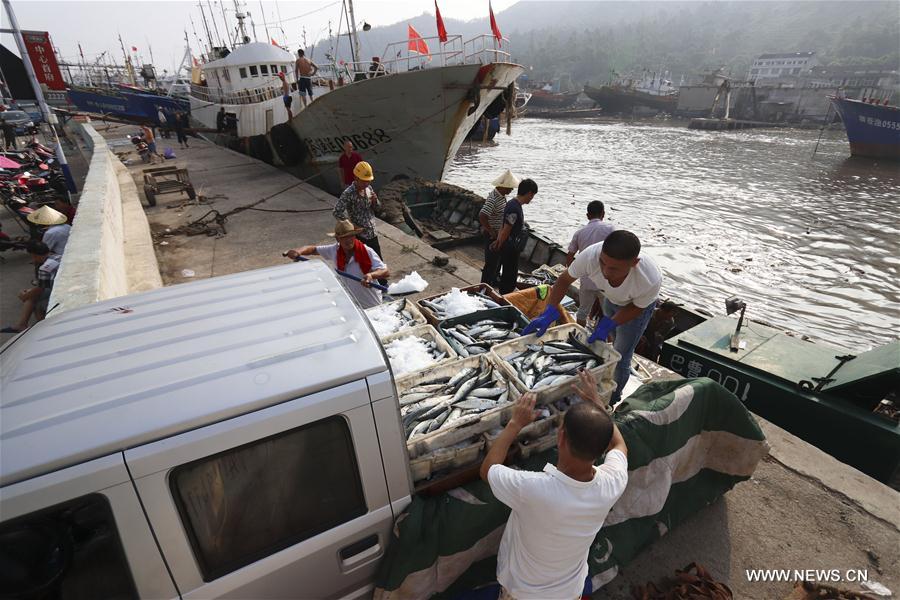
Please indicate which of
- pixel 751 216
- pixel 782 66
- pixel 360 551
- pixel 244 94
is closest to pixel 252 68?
pixel 244 94

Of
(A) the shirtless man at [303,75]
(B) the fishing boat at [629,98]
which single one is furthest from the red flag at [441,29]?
(B) the fishing boat at [629,98]

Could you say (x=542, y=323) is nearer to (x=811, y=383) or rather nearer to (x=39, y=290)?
(x=811, y=383)

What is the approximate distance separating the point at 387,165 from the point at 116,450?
15.9 metres

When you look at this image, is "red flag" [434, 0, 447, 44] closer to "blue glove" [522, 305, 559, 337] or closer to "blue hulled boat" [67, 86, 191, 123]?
"blue glove" [522, 305, 559, 337]

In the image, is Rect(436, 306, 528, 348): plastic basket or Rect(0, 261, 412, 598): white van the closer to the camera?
Rect(0, 261, 412, 598): white van

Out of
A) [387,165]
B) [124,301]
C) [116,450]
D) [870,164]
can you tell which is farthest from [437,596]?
[870,164]

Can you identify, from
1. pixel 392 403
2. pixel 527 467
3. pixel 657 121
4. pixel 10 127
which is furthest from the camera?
pixel 657 121

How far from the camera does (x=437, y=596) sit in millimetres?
2768

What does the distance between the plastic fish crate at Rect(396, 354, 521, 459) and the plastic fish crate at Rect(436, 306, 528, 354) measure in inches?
21.6

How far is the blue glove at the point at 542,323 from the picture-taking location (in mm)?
3822

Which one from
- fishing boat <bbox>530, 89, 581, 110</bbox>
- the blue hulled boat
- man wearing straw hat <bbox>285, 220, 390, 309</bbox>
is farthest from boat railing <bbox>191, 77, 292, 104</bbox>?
fishing boat <bbox>530, 89, 581, 110</bbox>

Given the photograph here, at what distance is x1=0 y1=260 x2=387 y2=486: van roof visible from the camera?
5.54 ft

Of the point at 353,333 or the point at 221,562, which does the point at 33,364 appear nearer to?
the point at 221,562

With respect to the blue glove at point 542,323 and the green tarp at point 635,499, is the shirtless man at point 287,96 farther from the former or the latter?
the green tarp at point 635,499
